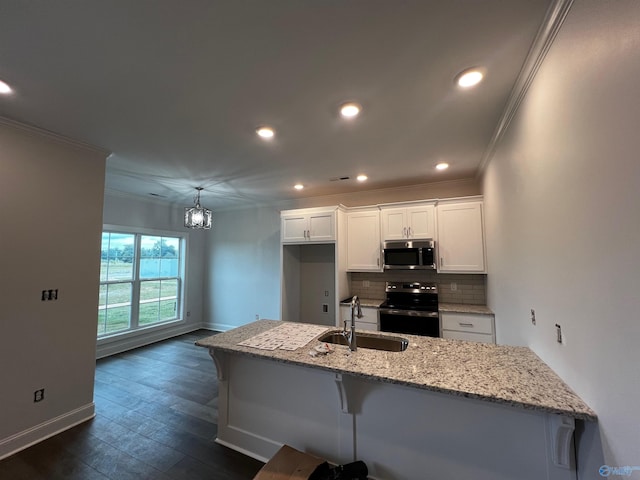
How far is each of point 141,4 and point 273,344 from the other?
80.6 inches

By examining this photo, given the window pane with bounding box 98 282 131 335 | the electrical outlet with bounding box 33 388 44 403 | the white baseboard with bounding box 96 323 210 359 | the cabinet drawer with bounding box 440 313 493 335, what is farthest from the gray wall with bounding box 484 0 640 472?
the window pane with bounding box 98 282 131 335

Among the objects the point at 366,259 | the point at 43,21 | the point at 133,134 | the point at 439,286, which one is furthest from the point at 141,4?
the point at 439,286

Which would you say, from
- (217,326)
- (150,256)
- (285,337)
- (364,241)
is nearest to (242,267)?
(217,326)

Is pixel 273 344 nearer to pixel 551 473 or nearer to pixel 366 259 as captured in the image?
pixel 551 473

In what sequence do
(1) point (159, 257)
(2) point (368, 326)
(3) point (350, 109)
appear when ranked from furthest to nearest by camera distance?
(1) point (159, 257), (2) point (368, 326), (3) point (350, 109)

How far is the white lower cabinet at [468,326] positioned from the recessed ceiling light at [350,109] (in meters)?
2.59

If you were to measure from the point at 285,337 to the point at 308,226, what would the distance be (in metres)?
2.25

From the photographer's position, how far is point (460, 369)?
1.49 m

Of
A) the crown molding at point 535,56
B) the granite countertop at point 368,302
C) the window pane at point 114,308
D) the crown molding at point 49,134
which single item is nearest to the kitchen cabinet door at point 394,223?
the granite countertop at point 368,302

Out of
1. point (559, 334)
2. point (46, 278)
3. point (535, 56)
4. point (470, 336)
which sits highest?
point (535, 56)

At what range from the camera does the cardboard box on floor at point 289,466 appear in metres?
1.58

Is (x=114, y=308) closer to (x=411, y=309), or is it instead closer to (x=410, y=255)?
(x=411, y=309)

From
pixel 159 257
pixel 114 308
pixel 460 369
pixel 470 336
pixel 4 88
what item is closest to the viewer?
pixel 460 369

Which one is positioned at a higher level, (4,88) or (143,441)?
(4,88)
